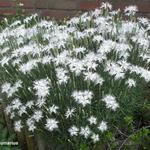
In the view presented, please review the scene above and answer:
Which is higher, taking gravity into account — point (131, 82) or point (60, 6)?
point (60, 6)

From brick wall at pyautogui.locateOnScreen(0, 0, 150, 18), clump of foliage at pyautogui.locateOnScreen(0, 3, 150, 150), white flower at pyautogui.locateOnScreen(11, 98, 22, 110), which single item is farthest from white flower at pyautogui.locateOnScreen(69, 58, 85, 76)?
brick wall at pyautogui.locateOnScreen(0, 0, 150, 18)

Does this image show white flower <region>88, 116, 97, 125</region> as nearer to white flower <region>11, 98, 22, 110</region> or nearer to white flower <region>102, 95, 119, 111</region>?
white flower <region>102, 95, 119, 111</region>

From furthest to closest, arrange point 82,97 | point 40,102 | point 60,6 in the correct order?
point 60,6, point 40,102, point 82,97

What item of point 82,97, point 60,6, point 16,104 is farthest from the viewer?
point 60,6

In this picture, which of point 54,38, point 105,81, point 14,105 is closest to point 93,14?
point 54,38

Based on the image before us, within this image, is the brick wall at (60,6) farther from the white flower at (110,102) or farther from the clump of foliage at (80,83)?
the white flower at (110,102)

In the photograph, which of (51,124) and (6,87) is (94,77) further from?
(6,87)

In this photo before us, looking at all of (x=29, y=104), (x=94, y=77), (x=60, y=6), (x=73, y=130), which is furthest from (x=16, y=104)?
(x=60, y=6)
